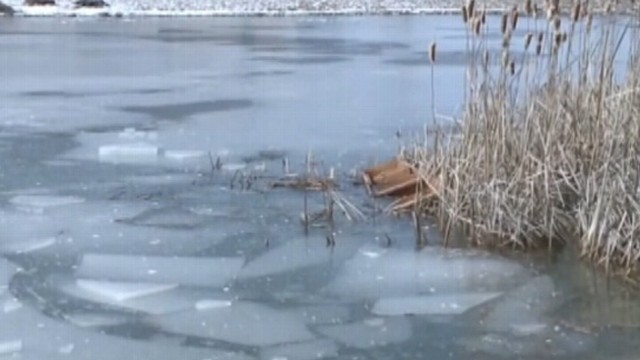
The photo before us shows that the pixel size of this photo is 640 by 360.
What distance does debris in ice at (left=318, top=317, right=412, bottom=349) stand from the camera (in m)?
3.94

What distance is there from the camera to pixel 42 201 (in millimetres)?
5789

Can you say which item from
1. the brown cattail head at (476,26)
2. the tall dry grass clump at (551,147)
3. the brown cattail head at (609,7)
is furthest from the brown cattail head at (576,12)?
the brown cattail head at (476,26)

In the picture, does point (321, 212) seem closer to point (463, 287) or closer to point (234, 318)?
point (463, 287)

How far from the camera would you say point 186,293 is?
443 cm

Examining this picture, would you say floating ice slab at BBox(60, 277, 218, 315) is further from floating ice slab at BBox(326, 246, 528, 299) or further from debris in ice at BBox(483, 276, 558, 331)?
debris in ice at BBox(483, 276, 558, 331)

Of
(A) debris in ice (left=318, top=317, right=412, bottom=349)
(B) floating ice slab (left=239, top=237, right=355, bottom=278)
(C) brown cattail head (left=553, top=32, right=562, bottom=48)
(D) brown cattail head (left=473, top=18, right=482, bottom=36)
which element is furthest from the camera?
(D) brown cattail head (left=473, top=18, right=482, bottom=36)

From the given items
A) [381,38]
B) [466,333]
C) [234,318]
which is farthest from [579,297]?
[381,38]

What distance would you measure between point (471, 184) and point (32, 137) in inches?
126

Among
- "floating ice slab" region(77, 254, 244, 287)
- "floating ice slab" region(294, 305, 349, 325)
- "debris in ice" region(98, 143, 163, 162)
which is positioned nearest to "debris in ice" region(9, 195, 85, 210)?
"floating ice slab" region(77, 254, 244, 287)

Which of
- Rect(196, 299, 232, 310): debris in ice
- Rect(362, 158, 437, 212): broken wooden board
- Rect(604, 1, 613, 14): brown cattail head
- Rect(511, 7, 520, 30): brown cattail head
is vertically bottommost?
Rect(362, 158, 437, 212): broken wooden board

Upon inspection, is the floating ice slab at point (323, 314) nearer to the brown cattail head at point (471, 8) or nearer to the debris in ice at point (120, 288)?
the debris in ice at point (120, 288)

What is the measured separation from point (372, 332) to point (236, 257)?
3.43 feet

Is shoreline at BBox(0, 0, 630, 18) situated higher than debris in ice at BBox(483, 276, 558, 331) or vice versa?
debris in ice at BBox(483, 276, 558, 331)

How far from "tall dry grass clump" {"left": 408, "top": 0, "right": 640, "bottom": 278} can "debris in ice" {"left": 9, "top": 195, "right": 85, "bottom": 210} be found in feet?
5.62
